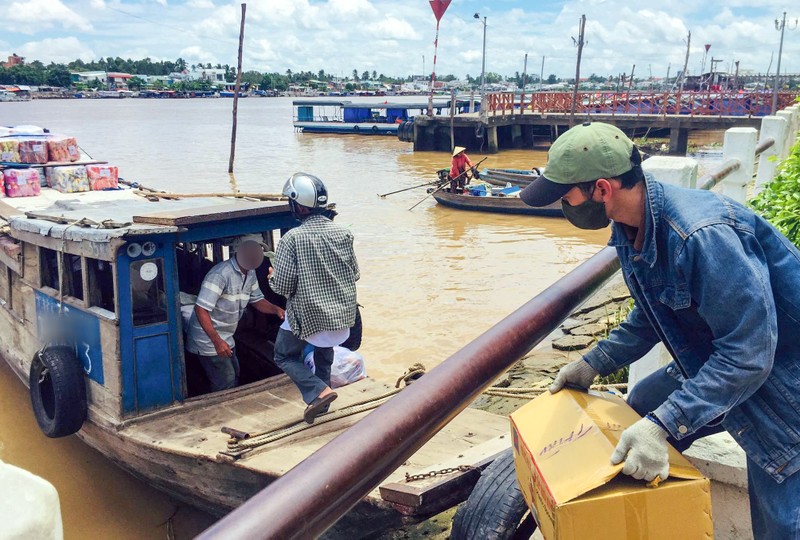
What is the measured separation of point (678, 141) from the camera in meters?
30.4

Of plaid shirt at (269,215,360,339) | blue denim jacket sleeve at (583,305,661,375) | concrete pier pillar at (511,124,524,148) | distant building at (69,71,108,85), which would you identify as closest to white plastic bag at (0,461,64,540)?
blue denim jacket sleeve at (583,305,661,375)

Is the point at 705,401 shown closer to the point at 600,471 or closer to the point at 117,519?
the point at 600,471

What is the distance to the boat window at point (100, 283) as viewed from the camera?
5.11 metres

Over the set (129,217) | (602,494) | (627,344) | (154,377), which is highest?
(627,344)

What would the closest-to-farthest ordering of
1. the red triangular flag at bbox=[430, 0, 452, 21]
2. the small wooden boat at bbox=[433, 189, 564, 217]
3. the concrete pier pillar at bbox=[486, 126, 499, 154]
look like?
the small wooden boat at bbox=[433, 189, 564, 217]
the red triangular flag at bbox=[430, 0, 452, 21]
the concrete pier pillar at bbox=[486, 126, 499, 154]

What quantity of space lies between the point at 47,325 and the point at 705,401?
5541 mm

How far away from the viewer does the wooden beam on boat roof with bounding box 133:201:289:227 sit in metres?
4.79

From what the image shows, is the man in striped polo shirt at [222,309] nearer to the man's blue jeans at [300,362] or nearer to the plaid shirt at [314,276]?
the man's blue jeans at [300,362]

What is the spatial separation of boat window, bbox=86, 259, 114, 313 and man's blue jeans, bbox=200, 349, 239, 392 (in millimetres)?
805

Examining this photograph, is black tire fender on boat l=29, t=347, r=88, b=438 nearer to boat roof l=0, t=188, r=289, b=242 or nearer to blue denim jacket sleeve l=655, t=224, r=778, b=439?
boat roof l=0, t=188, r=289, b=242

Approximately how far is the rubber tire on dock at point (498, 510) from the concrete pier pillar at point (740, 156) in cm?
312

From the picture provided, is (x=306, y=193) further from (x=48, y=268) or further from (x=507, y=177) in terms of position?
(x=507, y=177)

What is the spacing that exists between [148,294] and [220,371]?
81cm

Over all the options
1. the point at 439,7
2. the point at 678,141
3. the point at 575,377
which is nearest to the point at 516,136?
the point at 678,141
